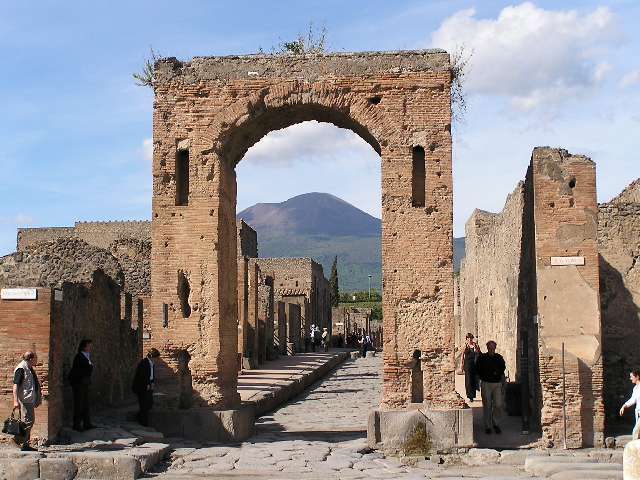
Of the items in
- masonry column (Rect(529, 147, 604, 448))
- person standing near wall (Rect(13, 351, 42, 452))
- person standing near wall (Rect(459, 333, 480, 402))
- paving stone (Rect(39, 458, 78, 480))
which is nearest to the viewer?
paving stone (Rect(39, 458, 78, 480))

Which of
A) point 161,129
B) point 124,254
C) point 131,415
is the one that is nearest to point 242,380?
point 124,254

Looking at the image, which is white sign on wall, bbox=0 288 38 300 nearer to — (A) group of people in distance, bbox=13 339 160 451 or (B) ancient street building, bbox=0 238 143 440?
(B) ancient street building, bbox=0 238 143 440

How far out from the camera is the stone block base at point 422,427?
11.3 meters

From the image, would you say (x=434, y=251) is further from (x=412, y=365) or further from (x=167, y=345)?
(x=167, y=345)

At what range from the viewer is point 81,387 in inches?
424

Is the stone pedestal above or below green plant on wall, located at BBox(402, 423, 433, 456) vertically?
above

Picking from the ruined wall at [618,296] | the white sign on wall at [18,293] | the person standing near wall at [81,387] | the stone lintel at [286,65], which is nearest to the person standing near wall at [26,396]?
the white sign on wall at [18,293]

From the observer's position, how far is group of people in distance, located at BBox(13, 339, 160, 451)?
377 inches

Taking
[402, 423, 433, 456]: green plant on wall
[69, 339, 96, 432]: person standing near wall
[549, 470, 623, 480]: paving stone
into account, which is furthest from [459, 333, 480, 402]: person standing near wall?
[69, 339, 96, 432]: person standing near wall

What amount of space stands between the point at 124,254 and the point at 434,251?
12365 millimetres

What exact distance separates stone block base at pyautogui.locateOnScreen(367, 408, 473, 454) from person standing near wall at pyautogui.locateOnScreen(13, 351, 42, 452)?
14.1ft

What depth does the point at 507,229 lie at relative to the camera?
15.6 meters

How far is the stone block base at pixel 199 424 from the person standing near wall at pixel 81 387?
4.15 feet

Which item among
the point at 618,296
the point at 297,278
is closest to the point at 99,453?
the point at 618,296
